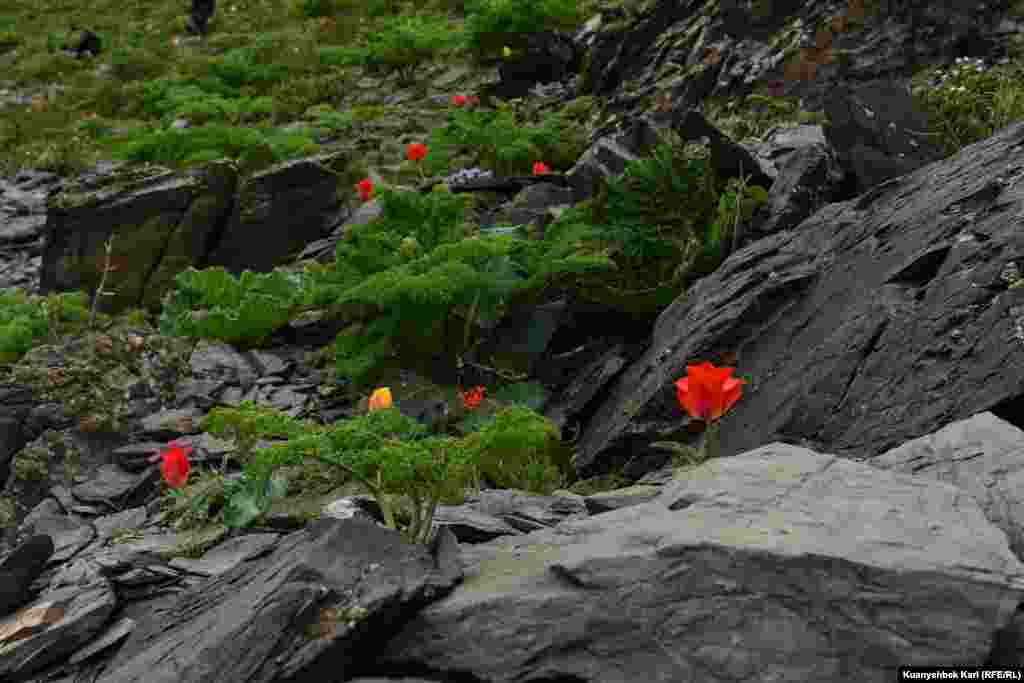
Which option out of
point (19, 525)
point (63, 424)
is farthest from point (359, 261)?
point (19, 525)

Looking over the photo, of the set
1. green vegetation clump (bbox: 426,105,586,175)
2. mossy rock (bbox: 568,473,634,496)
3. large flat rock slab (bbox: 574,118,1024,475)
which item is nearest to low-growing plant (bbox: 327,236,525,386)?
large flat rock slab (bbox: 574,118,1024,475)

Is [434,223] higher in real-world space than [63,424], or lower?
higher

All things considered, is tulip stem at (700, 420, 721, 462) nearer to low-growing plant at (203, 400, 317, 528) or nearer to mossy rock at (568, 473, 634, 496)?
mossy rock at (568, 473, 634, 496)

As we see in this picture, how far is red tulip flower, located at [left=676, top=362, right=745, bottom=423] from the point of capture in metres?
3.66

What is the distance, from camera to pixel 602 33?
12.8 m

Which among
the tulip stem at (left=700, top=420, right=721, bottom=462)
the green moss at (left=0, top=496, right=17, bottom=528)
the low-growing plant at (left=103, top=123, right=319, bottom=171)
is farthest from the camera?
the low-growing plant at (left=103, top=123, right=319, bottom=171)

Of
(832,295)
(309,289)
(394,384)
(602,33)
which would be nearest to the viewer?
(832,295)

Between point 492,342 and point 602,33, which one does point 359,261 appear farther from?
point 602,33

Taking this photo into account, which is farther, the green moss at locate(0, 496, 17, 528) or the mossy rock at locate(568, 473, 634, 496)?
the green moss at locate(0, 496, 17, 528)

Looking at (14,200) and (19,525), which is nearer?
(19,525)

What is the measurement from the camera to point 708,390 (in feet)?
12.1

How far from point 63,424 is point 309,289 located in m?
2.02

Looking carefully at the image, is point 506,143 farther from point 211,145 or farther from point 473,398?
point 473,398

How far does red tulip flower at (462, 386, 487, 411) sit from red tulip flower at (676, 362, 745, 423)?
7.08ft
